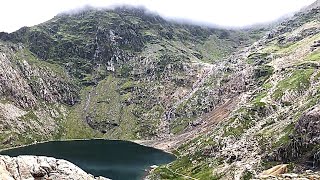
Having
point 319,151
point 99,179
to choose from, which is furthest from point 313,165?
point 99,179

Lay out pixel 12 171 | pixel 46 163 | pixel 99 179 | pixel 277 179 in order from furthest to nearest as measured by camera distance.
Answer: pixel 277 179 < pixel 99 179 < pixel 46 163 < pixel 12 171

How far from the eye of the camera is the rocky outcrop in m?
52.4

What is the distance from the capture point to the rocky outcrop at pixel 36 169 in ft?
172

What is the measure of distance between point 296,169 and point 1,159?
164m

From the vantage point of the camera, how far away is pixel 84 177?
58188 millimetres

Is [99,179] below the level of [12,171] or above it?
below

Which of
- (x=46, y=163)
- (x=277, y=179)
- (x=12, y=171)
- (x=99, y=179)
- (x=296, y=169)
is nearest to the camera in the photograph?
(x=12, y=171)

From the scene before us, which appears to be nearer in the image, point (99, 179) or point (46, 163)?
point (46, 163)

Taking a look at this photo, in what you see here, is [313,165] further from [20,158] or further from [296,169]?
[20,158]

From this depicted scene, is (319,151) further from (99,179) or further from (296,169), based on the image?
(99,179)

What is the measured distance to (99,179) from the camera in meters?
64.2

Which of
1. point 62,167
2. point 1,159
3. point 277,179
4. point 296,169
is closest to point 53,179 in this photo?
point 62,167

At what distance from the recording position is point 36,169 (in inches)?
2141

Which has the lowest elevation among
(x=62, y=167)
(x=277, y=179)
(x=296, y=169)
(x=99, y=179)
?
(x=296, y=169)
